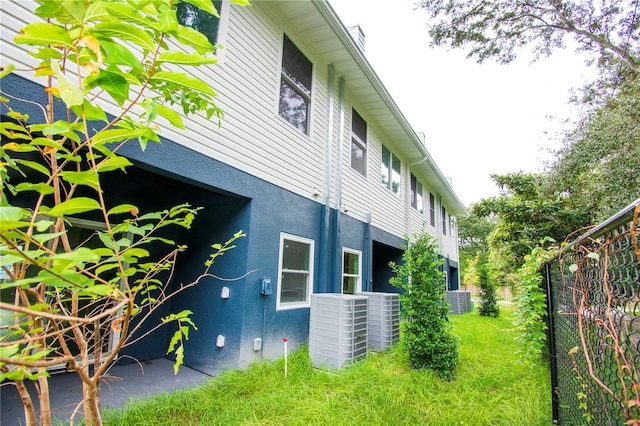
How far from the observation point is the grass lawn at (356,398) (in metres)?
2.81

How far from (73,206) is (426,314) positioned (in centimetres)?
441

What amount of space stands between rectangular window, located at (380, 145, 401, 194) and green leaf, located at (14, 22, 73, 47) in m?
7.59

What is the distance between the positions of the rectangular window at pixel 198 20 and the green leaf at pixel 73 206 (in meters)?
3.47

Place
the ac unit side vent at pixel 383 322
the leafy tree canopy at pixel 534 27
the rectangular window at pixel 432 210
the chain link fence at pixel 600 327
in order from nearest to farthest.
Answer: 1. the chain link fence at pixel 600 327
2. the ac unit side vent at pixel 383 322
3. the leafy tree canopy at pixel 534 27
4. the rectangular window at pixel 432 210

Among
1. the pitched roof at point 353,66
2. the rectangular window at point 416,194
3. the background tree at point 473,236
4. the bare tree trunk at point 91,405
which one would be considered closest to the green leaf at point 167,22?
the bare tree trunk at point 91,405

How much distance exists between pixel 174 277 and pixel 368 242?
155 inches

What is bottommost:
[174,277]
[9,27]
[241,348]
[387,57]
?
[241,348]

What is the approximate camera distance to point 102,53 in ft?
2.50

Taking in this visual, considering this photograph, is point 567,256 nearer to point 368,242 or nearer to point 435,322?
point 435,322

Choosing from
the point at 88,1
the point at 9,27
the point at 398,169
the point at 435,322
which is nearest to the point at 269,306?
the point at 435,322

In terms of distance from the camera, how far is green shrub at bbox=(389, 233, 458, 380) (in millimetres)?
4145

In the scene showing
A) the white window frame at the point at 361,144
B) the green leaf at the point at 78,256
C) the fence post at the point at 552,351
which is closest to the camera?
the green leaf at the point at 78,256

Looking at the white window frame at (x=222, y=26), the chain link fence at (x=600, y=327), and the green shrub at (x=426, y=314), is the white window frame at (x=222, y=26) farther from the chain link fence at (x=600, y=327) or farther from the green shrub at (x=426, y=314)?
the chain link fence at (x=600, y=327)

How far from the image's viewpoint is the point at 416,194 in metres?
10.7
